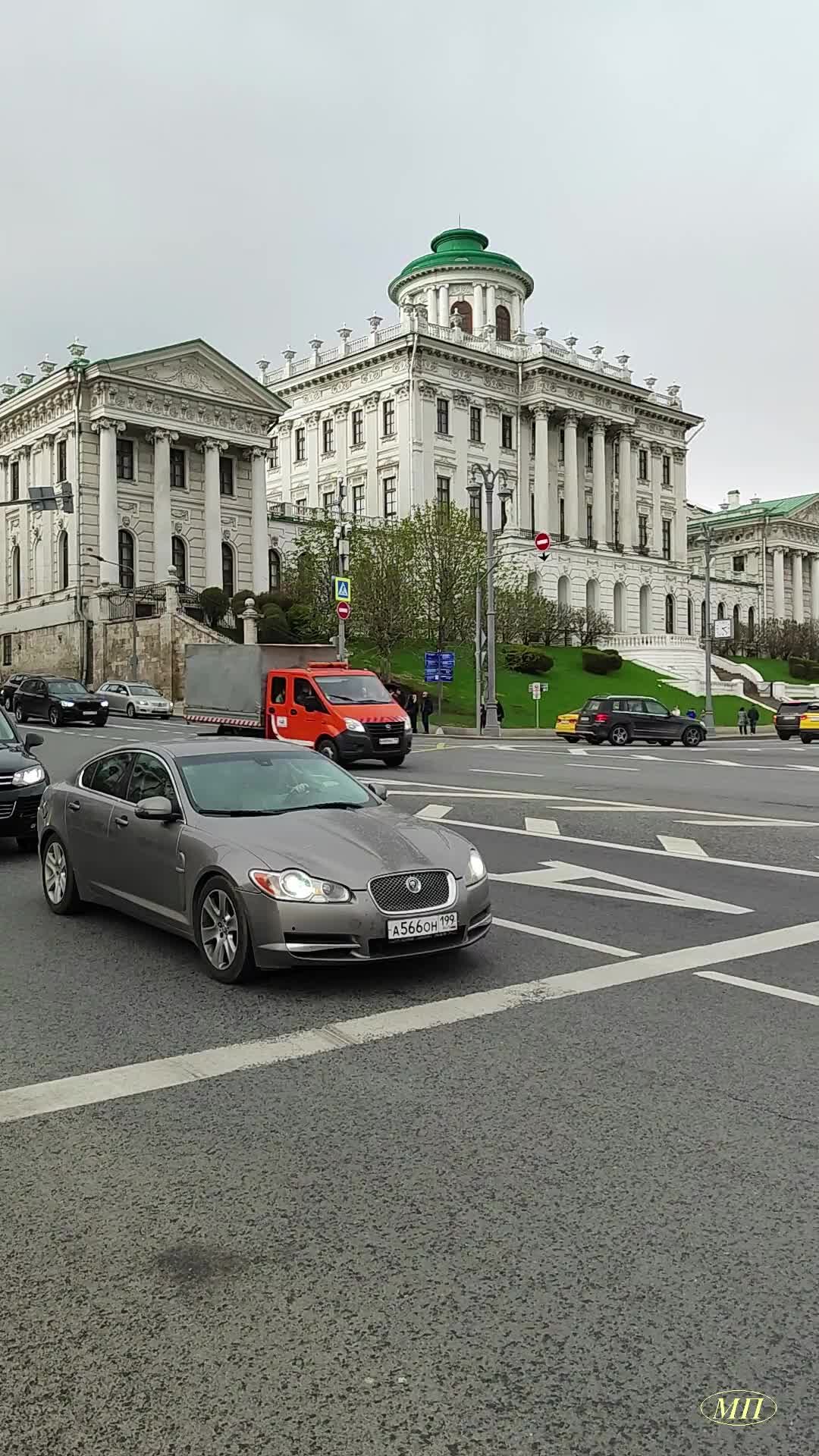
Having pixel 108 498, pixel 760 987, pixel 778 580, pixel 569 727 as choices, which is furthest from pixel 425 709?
pixel 778 580

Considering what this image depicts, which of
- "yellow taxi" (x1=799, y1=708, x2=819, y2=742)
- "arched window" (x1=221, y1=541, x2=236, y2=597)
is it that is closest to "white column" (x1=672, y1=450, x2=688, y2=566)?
"arched window" (x1=221, y1=541, x2=236, y2=597)

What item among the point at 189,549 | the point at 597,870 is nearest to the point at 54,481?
the point at 189,549

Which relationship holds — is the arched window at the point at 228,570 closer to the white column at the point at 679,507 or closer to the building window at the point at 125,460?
the building window at the point at 125,460

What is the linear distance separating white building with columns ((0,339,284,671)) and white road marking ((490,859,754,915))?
5586 centimetres

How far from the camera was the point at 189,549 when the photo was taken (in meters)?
72.4

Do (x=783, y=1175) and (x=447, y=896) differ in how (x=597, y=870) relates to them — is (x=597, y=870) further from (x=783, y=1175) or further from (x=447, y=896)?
(x=783, y=1175)

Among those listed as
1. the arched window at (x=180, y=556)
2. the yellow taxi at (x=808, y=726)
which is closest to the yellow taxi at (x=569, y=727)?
the yellow taxi at (x=808, y=726)

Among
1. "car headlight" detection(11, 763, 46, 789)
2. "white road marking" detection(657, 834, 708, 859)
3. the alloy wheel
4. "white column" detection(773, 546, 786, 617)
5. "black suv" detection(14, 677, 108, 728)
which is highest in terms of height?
"white column" detection(773, 546, 786, 617)

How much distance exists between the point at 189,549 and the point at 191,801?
→ 218 ft

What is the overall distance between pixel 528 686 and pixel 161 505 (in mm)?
25174

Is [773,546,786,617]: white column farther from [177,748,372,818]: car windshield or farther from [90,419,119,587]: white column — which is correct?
[177,748,372,818]: car windshield

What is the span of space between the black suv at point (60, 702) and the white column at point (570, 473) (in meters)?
55.7

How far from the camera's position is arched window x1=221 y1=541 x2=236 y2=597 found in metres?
73.7

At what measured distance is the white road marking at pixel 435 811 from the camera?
15.8 m
